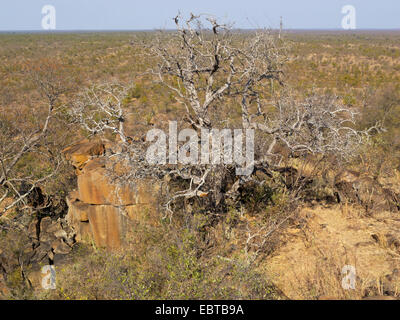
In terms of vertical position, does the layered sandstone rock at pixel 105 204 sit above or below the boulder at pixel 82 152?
below

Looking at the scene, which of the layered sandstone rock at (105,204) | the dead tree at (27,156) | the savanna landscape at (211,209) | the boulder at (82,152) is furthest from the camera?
the dead tree at (27,156)

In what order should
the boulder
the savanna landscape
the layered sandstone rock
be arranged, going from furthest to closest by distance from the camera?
the boulder → the layered sandstone rock → the savanna landscape

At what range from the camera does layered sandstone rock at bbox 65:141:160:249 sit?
6.27 m

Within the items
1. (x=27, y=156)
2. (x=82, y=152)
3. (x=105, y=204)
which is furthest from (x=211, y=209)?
(x=27, y=156)

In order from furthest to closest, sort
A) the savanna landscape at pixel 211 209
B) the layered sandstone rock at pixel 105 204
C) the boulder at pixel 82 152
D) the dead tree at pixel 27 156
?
1. the dead tree at pixel 27 156
2. the boulder at pixel 82 152
3. the layered sandstone rock at pixel 105 204
4. the savanna landscape at pixel 211 209

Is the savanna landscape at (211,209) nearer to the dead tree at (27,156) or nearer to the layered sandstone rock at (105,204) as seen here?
the layered sandstone rock at (105,204)

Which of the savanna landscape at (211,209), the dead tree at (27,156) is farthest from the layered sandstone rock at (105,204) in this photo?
the dead tree at (27,156)

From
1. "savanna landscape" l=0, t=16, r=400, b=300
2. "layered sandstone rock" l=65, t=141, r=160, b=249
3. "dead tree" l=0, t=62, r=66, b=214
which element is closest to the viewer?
"savanna landscape" l=0, t=16, r=400, b=300

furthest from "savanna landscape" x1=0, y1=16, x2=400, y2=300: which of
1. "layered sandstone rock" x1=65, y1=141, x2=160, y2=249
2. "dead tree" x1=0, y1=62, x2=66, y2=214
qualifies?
"dead tree" x1=0, y1=62, x2=66, y2=214

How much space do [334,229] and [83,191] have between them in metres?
5.35

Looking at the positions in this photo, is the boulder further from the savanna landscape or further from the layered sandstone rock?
the layered sandstone rock

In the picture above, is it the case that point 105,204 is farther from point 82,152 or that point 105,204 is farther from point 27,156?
point 27,156

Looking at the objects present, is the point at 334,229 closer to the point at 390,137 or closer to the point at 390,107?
the point at 390,137

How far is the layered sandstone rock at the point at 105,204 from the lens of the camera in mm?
6270
